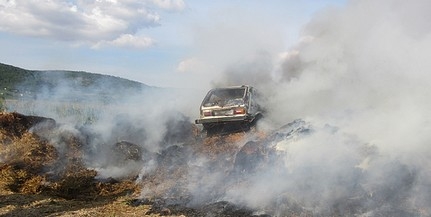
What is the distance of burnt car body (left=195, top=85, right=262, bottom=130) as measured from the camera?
12.8m

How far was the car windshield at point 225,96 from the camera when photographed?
13179 millimetres

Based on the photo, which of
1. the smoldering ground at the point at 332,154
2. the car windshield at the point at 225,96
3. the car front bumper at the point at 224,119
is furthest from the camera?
the car windshield at the point at 225,96

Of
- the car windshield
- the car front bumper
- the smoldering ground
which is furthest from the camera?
the car windshield

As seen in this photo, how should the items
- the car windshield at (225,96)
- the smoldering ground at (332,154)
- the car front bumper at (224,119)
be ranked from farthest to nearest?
the car windshield at (225,96)
the car front bumper at (224,119)
the smoldering ground at (332,154)

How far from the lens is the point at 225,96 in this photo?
45.2 feet

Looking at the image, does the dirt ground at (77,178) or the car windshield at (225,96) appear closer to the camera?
the dirt ground at (77,178)

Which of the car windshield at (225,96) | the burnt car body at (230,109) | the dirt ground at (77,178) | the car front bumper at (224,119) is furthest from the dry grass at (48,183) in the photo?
the car windshield at (225,96)

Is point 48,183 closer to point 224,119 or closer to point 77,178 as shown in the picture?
point 77,178

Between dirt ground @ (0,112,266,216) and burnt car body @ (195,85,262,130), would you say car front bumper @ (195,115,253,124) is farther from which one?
dirt ground @ (0,112,266,216)

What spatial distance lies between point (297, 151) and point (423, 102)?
292 centimetres

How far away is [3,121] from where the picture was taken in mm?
13469

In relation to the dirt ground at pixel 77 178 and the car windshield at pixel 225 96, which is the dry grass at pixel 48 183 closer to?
the dirt ground at pixel 77 178

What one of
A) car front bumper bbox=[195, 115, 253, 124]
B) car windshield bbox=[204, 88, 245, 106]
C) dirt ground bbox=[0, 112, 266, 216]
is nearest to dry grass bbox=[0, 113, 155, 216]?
dirt ground bbox=[0, 112, 266, 216]

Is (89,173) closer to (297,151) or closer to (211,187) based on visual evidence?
(211,187)
